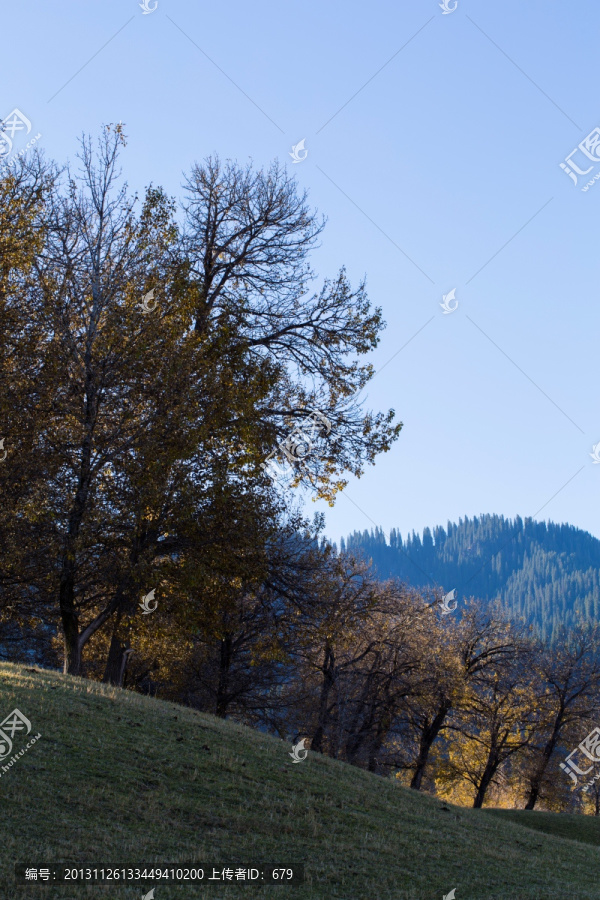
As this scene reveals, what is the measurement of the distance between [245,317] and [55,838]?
54.8 ft

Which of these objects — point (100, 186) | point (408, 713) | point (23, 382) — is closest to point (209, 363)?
point (23, 382)

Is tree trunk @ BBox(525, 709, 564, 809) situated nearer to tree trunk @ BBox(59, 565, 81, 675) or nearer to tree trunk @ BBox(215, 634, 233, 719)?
tree trunk @ BBox(215, 634, 233, 719)

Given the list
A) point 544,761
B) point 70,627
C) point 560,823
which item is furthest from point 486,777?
point 70,627

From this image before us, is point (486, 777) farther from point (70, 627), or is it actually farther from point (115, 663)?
point (70, 627)

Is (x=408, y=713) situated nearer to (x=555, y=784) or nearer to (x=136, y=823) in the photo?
(x=555, y=784)

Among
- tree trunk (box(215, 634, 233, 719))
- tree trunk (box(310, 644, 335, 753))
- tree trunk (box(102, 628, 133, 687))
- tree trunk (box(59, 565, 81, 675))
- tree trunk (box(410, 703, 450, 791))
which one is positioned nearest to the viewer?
tree trunk (box(59, 565, 81, 675))

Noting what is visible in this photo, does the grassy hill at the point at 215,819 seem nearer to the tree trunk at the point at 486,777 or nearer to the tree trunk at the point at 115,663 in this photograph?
the tree trunk at the point at 115,663

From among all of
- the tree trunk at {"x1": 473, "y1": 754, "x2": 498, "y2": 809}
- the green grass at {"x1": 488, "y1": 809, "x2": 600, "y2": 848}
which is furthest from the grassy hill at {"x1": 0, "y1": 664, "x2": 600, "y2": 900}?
the tree trunk at {"x1": 473, "y1": 754, "x2": 498, "y2": 809}

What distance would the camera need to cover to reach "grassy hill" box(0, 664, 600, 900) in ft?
27.8

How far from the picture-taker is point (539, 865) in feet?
43.4

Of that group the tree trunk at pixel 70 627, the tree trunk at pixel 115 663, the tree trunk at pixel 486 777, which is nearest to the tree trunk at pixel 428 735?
the tree trunk at pixel 486 777

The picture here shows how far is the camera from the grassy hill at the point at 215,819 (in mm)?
8469

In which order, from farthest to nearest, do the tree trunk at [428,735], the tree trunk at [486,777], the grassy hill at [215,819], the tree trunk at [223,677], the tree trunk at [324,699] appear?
1. the tree trunk at [486,777]
2. the tree trunk at [428,735]
3. the tree trunk at [324,699]
4. the tree trunk at [223,677]
5. the grassy hill at [215,819]

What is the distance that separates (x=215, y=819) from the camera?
10.3m
